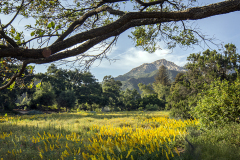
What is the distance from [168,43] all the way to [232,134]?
3.30m

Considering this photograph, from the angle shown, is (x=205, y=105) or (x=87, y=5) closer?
(x=87, y=5)

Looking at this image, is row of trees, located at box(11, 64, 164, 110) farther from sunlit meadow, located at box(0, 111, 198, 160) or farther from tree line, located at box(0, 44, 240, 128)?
sunlit meadow, located at box(0, 111, 198, 160)

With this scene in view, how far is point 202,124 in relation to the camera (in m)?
5.19

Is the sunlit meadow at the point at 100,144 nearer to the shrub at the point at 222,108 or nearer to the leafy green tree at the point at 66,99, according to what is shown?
the shrub at the point at 222,108

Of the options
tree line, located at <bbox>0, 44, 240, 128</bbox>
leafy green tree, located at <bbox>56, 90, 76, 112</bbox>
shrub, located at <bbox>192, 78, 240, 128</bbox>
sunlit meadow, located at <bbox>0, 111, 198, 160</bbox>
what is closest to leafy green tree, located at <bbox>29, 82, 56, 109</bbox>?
tree line, located at <bbox>0, 44, 240, 128</bbox>

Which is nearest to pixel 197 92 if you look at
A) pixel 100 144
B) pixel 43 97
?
pixel 100 144

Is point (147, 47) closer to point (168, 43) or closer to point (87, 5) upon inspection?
point (168, 43)

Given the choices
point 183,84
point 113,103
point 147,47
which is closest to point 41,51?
point 147,47

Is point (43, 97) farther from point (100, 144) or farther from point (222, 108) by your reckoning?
point (222, 108)

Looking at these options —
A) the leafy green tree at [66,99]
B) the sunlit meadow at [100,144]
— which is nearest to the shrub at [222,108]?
the sunlit meadow at [100,144]

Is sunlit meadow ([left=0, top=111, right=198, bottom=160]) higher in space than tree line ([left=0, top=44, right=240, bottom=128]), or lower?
lower

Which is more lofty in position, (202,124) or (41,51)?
(41,51)

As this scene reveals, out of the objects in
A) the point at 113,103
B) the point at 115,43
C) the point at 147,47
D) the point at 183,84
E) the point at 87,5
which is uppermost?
the point at 87,5

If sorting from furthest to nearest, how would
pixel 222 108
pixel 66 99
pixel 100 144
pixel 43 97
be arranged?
pixel 66 99 < pixel 43 97 < pixel 222 108 < pixel 100 144
